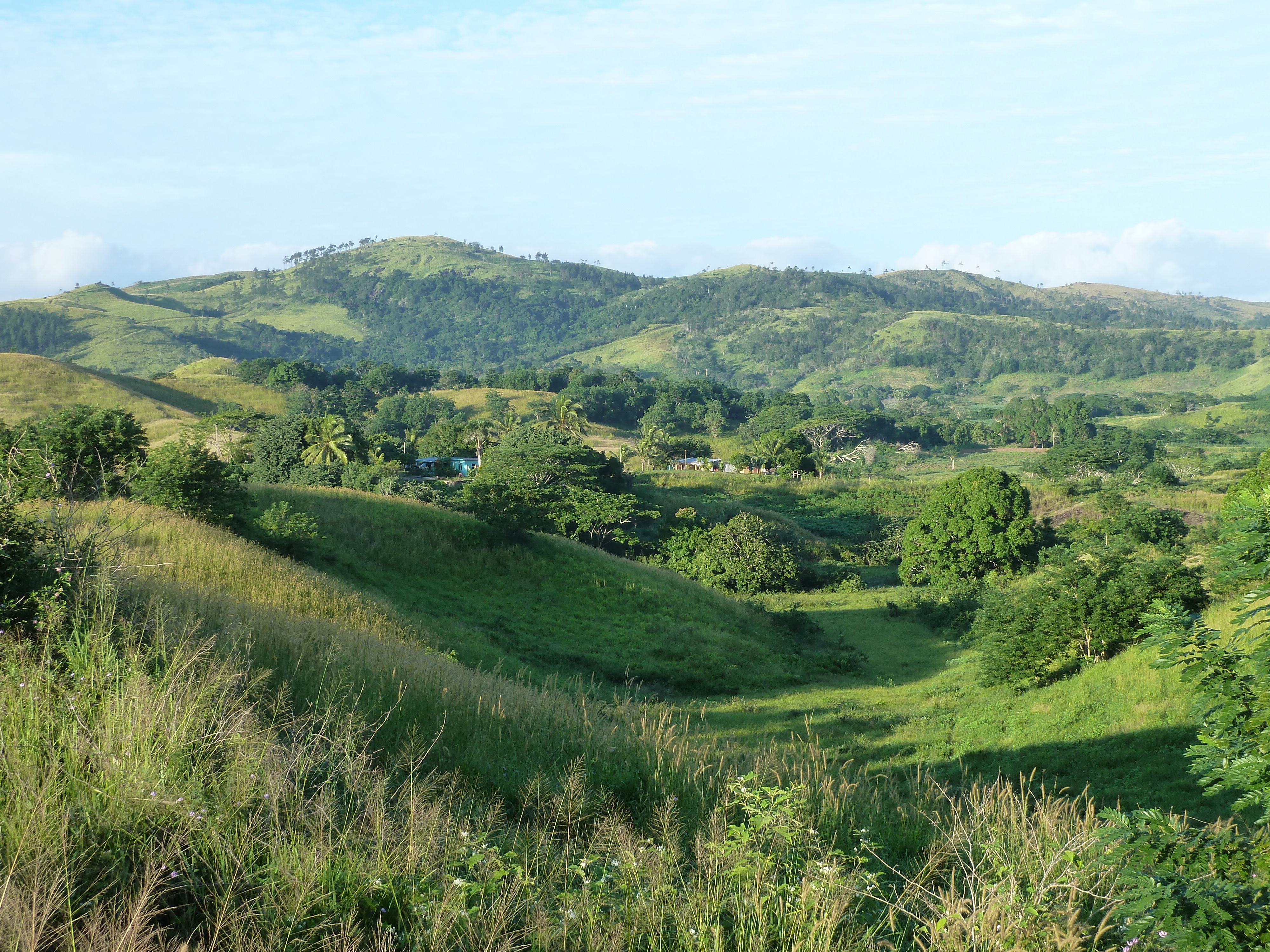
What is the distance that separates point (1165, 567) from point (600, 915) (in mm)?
20146

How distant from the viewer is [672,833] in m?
4.85

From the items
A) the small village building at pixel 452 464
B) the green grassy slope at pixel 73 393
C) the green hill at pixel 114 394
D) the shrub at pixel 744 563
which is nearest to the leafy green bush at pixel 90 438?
the shrub at pixel 744 563

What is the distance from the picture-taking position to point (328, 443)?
5559 cm

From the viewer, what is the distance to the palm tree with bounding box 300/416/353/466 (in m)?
53.9

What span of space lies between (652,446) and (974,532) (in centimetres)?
5385

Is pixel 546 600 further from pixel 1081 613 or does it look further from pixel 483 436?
pixel 483 436

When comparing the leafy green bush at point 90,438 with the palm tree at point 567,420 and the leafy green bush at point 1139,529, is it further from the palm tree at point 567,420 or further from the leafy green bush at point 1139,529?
the palm tree at point 567,420

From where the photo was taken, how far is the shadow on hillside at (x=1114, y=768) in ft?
35.6

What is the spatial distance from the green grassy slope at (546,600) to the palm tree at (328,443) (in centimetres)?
1959

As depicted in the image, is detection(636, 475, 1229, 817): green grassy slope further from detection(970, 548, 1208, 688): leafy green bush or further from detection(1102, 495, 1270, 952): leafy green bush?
detection(1102, 495, 1270, 952): leafy green bush

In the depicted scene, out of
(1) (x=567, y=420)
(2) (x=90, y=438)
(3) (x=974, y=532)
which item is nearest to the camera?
(2) (x=90, y=438)

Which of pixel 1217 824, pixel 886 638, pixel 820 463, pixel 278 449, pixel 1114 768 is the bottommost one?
pixel 886 638

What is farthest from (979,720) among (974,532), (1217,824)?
(974,532)

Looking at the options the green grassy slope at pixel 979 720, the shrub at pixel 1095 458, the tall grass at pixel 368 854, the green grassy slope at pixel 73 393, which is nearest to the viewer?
the tall grass at pixel 368 854
